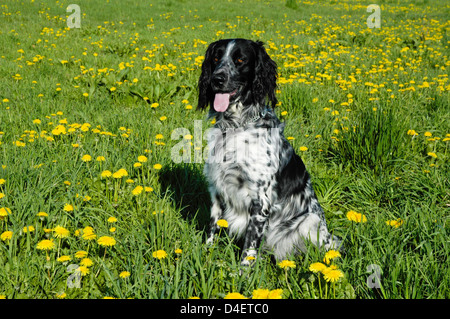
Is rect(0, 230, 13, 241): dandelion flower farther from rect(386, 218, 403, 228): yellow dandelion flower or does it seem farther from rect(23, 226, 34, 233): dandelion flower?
rect(386, 218, 403, 228): yellow dandelion flower

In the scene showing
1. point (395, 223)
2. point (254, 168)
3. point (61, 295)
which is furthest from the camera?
point (254, 168)

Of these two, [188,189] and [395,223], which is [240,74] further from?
[395,223]

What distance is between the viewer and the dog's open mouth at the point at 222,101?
294 cm

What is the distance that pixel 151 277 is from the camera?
2084mm

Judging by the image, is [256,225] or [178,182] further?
[178,182]

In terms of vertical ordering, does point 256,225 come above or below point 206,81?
below

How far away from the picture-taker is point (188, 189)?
136 inches

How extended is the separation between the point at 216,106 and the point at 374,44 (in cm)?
770

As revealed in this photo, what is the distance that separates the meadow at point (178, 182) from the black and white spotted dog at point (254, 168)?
23 centimetres

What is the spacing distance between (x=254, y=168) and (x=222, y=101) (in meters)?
0.61

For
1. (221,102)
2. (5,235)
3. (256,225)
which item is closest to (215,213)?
(256,225)

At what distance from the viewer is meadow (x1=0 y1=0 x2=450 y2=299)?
6.82 ft
